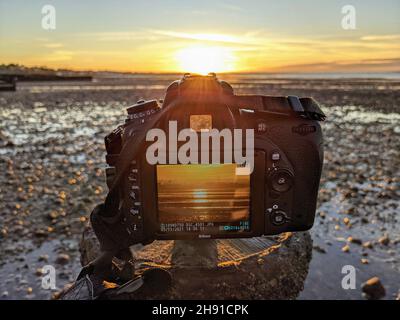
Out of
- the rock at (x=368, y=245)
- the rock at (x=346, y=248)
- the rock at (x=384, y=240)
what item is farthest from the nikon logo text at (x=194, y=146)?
the rock at (x=384, y=240)

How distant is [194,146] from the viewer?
223cm

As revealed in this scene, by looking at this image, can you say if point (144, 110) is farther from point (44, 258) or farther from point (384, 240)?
point (384, 240)

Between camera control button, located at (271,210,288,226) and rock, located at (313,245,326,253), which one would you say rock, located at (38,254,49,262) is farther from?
rock, located at (313,245,326,253)

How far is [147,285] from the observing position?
2.40 metres

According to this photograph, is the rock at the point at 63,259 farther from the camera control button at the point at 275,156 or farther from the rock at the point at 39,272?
the camera control button at the point at 275,156

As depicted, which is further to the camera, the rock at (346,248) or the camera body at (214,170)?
the rock at (346,248)

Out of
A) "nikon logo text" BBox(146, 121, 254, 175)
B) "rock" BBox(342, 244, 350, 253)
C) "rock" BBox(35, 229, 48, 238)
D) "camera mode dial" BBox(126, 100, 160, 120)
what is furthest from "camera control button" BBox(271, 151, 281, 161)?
"rock" BBox(35, 229, 48, 238)

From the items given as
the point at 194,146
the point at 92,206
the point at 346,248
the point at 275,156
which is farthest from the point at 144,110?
the point at 92,206

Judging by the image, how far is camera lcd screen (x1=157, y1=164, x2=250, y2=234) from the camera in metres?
2.26

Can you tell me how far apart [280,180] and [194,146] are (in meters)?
0.57

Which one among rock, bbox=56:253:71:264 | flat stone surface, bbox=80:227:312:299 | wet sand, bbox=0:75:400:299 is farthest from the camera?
rock, bbox=56:253:71:264

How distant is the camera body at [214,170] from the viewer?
224 cm

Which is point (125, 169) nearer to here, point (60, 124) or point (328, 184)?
point (328, 184)

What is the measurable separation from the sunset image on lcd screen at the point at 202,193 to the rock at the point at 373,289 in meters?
1.68
